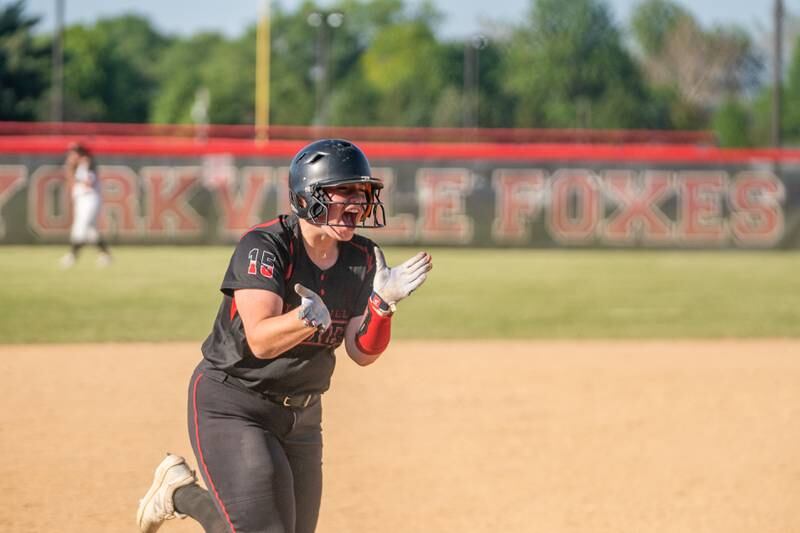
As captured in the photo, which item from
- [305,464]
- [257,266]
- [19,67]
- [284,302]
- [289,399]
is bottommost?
[305,464]

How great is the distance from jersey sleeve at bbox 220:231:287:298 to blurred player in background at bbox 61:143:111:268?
16121 mm

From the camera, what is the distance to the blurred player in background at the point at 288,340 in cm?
407

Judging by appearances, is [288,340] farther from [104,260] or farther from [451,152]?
[451,152]

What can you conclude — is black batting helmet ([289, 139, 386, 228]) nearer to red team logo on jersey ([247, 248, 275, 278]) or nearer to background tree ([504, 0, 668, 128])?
red team logo on jersey ([247, 248, 275, 278])

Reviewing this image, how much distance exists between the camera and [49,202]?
23438 mm

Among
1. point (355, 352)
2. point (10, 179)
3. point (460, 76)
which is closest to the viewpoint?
point (355, 352)

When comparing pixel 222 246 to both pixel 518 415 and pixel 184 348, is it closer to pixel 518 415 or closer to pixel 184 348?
pixel 184 348

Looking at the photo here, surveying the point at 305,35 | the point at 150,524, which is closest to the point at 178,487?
the point at 150,524

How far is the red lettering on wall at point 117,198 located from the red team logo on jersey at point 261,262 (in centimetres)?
2017

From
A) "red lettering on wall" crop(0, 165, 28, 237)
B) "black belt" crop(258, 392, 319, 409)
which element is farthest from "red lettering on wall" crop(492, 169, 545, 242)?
"black belt" crop(258, 392, 319, 409)

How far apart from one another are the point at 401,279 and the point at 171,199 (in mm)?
20343

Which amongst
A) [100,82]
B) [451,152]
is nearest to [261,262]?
[451,152]

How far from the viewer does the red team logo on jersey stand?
160 inches

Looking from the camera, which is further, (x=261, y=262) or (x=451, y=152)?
(x=451, y=152)
